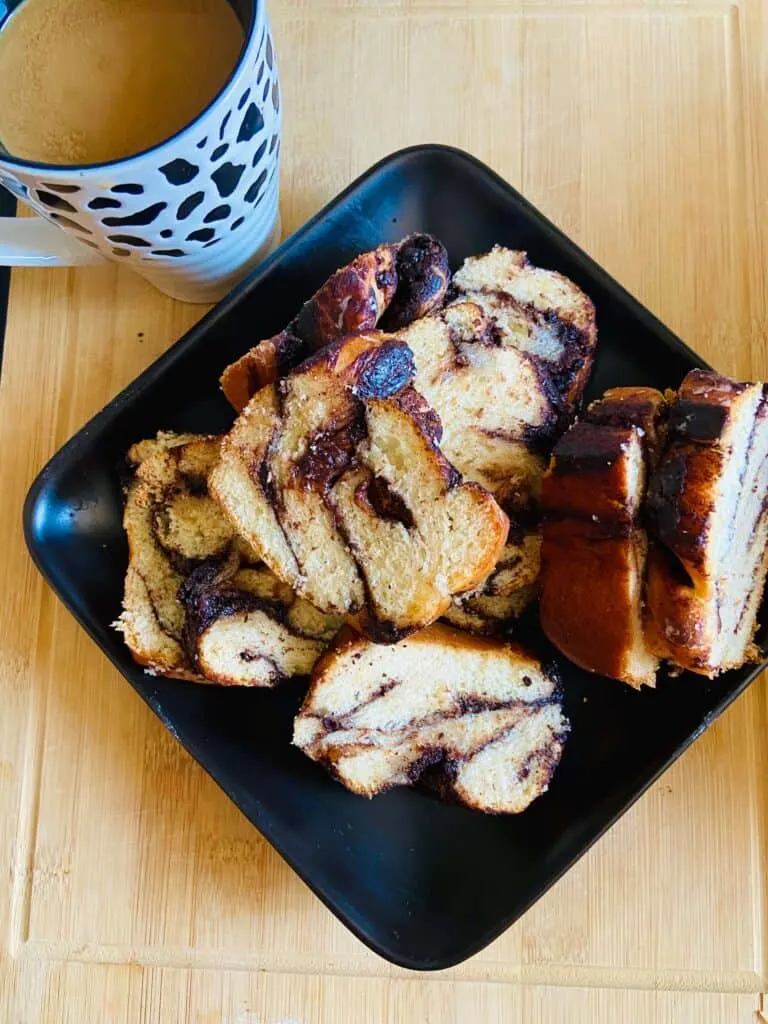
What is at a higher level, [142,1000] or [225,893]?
[225,893]

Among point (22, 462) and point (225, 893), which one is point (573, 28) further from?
point (225, 893)

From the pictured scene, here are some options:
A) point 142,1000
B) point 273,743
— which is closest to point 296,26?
point 273,743

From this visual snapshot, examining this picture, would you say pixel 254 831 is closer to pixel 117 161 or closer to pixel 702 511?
pixel 702 511

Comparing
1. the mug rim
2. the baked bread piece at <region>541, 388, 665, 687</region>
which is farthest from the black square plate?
the mug rim

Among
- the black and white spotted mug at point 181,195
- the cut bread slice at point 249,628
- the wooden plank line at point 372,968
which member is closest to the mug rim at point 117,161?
the black and white spotted mug at point 181,195

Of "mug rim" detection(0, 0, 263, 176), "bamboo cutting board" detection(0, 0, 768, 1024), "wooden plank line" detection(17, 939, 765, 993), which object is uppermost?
"mug rim" detection(0, 0, 263, 176)

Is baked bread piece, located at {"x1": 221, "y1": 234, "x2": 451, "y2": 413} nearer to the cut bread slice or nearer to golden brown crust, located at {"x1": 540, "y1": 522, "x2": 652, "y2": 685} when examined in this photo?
the cut bread slice

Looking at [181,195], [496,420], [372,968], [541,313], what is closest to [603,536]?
[496,420]
